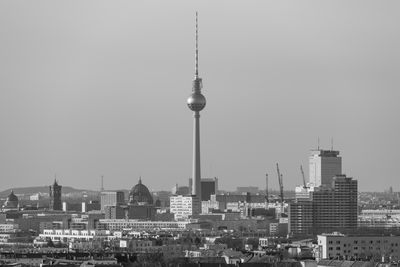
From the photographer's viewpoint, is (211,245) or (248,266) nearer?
(248,266)

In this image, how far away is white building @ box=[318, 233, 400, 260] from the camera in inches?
5468

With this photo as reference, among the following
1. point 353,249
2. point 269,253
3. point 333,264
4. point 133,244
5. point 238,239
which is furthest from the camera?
point 238,239

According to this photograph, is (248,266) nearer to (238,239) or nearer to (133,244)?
(133,244)

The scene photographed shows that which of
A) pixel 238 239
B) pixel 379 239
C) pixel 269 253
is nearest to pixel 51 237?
pixel 238 239

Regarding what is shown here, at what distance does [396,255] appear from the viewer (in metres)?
142

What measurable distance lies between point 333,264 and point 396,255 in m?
25.1

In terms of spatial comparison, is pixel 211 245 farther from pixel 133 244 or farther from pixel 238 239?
pixel 238 239

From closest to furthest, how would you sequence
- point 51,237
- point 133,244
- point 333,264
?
1. point 333,264
2. point 133,244
3. point 51,237

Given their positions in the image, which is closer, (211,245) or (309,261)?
(309,261)

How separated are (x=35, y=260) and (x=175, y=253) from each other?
23373 millimetres

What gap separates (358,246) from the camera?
147000mm

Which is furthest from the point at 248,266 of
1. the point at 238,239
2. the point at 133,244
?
the point at 238,239

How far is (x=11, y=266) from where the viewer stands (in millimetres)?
105062

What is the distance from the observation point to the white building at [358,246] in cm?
13888
